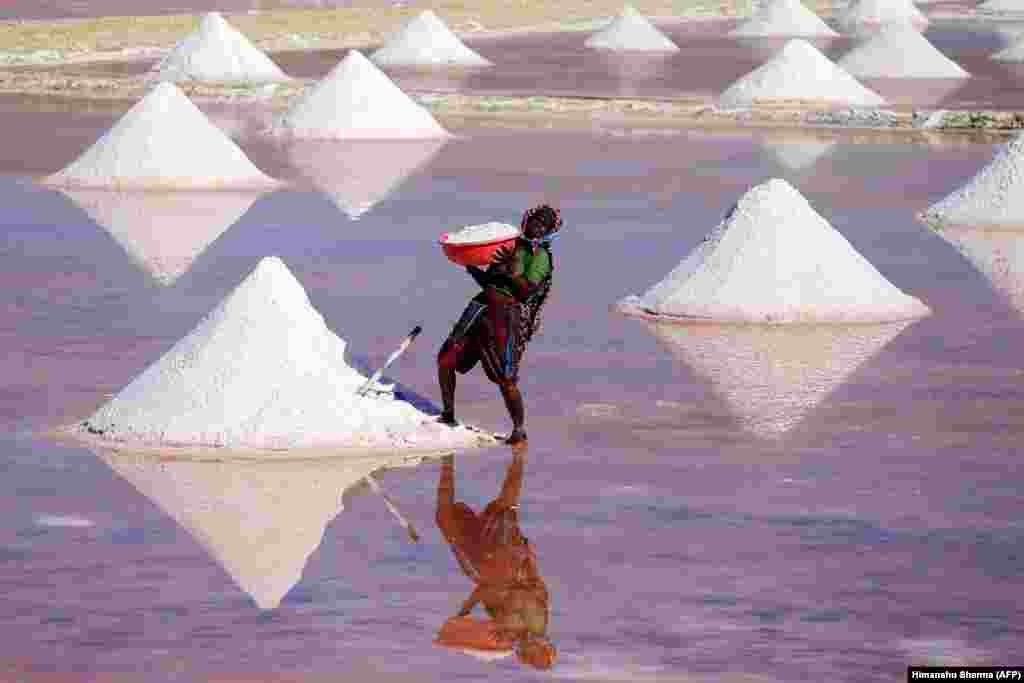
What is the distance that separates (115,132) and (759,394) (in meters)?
11.1

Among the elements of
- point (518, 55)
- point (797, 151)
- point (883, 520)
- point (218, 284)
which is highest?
point (883, 520)

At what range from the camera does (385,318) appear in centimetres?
1519

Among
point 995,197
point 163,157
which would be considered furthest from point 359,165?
point 995,197

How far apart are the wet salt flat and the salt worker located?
1.14 feet

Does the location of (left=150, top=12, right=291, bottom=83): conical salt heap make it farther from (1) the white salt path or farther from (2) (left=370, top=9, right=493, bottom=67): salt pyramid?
(1) the white salt path

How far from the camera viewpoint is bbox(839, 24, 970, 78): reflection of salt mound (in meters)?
36.8

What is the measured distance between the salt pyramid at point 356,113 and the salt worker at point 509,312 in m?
15.3

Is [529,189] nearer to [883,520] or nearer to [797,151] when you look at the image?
→ [797,151]

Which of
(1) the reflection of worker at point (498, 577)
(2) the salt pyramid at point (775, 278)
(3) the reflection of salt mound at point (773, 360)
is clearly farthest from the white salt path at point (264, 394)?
(2) the salt pyramid at point (775, 278)

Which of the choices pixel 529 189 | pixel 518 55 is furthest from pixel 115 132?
pixel 518 55

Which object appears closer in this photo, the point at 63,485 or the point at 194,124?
the point at 63,485

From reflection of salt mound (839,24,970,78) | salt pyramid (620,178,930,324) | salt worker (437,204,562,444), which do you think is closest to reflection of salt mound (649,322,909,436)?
salt pyramid (620,178,930,324)

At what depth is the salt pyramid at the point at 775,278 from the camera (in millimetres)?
15094

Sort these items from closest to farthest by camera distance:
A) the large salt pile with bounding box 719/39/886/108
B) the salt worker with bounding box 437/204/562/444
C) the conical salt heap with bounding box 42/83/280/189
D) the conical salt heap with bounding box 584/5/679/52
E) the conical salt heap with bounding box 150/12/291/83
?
the salt worker with bounding box 437/204/562/444
the conical salt heap with bounding box 42/83/280/189
the large salt pile with bounding box 719/39/886/108
the conical salt heap with bounding box 150/12/291/83
the conical salt heap with bounding box 584/5/679/52
